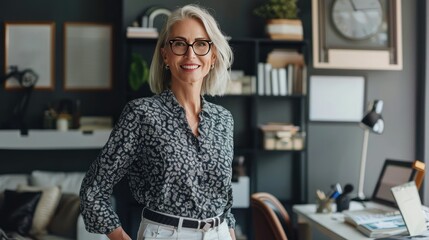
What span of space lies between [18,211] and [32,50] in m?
1.42

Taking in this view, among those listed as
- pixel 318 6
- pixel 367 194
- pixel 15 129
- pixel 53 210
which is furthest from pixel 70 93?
pixel 367 194

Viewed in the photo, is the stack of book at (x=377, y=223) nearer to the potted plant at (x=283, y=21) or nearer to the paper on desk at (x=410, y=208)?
the paper on desk at (x=410, y=208)

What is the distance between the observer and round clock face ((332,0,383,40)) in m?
4.05

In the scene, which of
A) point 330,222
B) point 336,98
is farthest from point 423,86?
point 330,222

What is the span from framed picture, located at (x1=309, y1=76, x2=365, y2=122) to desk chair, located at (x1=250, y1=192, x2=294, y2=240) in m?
1.31

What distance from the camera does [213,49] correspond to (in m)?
1.54

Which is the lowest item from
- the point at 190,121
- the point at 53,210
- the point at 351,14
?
the point at 53,210

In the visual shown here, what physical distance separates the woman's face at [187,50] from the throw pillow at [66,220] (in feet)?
8.53

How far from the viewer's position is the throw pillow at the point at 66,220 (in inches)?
149

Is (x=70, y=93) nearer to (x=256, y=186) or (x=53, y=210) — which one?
(x=53, y=210)

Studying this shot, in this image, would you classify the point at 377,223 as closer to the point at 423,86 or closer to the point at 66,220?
the point at 423,86

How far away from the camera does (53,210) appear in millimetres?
3900

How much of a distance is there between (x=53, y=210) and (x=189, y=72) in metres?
2.79

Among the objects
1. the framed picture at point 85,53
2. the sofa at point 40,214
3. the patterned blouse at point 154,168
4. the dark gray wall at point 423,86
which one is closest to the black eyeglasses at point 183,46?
the patterned blouse at point 154,168
